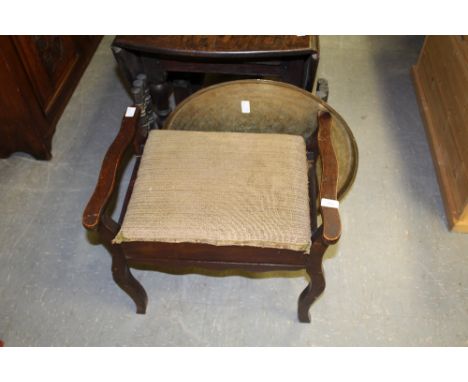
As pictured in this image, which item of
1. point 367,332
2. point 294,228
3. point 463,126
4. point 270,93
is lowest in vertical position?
point 367,332

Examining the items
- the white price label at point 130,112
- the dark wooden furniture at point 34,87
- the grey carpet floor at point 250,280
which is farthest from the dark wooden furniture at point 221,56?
the grey carpet floor at point 250,280

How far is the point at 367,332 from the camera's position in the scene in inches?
53.6

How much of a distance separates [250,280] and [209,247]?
0.46 meters

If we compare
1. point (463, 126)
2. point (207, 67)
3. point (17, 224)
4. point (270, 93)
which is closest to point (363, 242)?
point (463, 126)

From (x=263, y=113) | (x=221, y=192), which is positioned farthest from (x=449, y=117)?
(x=221, y=192)

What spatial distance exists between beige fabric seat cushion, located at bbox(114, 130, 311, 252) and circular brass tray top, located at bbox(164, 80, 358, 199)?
0.12m

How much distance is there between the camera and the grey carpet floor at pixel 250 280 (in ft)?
4.50

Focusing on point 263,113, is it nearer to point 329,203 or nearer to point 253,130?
point 253,130

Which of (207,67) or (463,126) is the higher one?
(207,67)

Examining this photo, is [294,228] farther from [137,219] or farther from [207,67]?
[207,67]

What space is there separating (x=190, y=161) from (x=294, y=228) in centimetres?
35

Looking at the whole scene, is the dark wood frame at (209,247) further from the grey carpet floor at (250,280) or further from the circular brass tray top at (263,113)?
the grey carpet floor at (250,280)

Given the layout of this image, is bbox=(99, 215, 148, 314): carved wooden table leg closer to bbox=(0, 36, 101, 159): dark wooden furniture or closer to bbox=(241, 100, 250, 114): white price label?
bbox=(241, 100, 250, 114): white price label

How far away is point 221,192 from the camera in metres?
1.11
